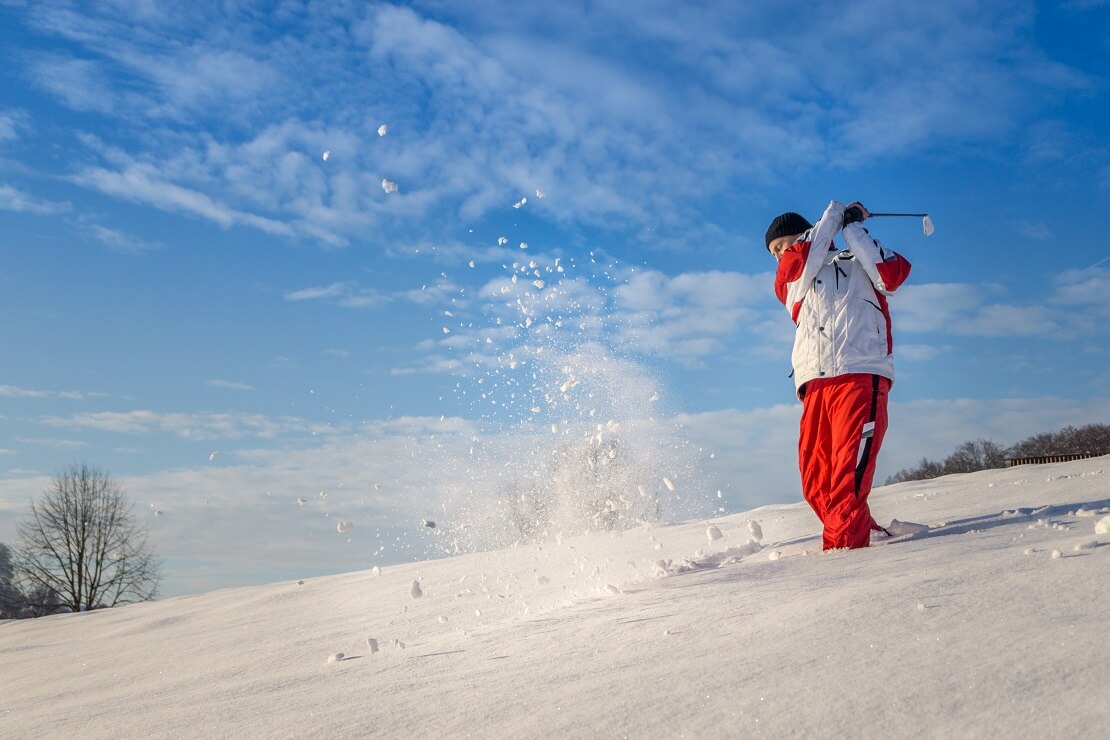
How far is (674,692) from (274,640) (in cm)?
338

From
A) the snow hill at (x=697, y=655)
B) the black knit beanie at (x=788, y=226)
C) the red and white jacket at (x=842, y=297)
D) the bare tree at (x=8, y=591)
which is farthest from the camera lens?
the bare tree at (x=8, y=591)

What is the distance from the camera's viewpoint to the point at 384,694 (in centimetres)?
270

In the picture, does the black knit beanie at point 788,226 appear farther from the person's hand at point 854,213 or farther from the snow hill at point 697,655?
the snow hill at point 697,655

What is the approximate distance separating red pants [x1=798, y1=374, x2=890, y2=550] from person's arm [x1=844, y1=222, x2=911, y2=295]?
1.66 feet

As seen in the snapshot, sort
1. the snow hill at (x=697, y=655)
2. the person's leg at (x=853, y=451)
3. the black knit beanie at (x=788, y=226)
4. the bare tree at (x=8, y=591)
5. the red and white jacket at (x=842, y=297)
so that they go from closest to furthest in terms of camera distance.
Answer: the snow hill at (x=697, y=655) < the person's leg at (x=853, y=451) < the red and white jacket at (x=842, y=297) < the black knit beanie at (x=788, y=226) < the bare tree at (x=8, y=591)

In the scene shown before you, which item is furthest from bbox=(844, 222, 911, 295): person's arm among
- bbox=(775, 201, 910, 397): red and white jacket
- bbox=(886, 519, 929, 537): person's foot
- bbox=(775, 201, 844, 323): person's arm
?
bbox=(886, 519, 929, 537): person's foot

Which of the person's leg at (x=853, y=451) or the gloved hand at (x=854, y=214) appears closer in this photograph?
the person's leg at (x=853, y=451)

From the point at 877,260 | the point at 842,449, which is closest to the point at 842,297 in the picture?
the point at 877,260

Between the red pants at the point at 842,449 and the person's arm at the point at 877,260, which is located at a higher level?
the person's arm at the point at 877,260

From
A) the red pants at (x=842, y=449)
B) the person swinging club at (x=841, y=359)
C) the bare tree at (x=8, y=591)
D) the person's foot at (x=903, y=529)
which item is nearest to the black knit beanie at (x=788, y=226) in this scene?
the person swinging club at (x=841, y=359)

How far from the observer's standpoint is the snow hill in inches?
78.8

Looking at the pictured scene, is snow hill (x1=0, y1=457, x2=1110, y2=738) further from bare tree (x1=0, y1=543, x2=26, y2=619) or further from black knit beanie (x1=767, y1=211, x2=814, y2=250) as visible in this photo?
bare tree (x1=0, y1=543, x2=26, y2=619)

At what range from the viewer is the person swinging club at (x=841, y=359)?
4430 millimetres

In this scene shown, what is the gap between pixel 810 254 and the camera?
4637 millimetres
